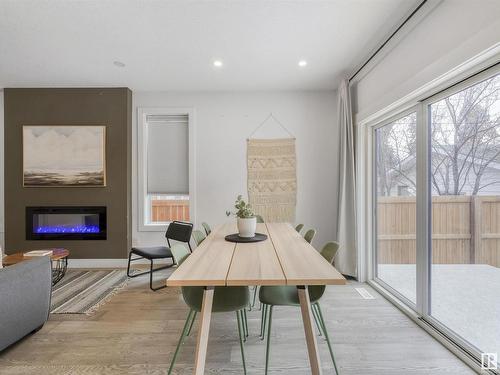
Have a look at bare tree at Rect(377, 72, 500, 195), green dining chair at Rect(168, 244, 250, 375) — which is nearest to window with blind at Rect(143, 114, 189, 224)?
green dining chair at Rect(168, 244, 250, 375)

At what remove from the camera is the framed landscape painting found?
390 cm

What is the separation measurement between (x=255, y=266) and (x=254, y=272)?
0.10 meters

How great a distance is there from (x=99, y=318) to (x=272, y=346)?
1641 mm

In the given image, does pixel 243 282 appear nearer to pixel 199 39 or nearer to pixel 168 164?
pixel 199 39

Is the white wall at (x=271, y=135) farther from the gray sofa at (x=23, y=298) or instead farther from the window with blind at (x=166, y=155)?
the gray sofa at (x=23, y=298)

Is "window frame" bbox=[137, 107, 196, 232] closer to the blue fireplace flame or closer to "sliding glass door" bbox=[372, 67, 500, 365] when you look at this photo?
the blue fireplace flame

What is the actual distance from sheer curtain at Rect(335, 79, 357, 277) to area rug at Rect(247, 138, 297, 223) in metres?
0.78

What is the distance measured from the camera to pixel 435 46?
194 cm

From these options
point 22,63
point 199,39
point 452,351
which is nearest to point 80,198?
point 22,63

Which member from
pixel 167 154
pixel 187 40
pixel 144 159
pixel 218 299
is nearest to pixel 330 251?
pixel 218 299

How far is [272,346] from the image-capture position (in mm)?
2020

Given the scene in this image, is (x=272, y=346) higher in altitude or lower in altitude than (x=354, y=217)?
lower

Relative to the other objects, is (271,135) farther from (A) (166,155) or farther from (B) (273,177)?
(A) (166,155)
